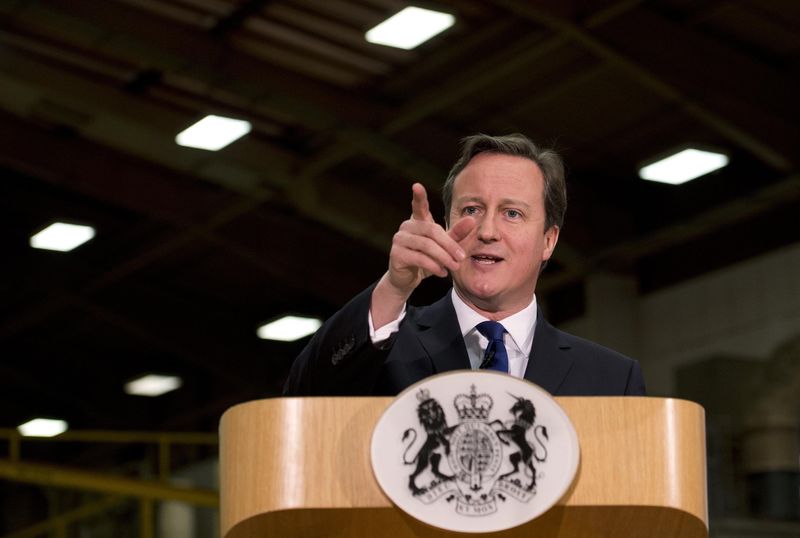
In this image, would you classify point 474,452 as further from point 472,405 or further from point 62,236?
point 62,236

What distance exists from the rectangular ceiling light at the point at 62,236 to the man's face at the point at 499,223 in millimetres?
15723

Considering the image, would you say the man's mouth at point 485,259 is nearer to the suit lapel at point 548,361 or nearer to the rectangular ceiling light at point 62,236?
the suit lapel at point 548,361

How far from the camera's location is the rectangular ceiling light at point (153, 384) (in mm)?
23656

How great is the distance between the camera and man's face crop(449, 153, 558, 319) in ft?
10.6

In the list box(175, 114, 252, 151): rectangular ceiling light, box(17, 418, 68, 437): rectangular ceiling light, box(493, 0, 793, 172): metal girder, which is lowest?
box(17, 418, 68, 437): rectangular ceiling light

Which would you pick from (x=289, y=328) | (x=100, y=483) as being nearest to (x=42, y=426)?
(x=289, y=328)

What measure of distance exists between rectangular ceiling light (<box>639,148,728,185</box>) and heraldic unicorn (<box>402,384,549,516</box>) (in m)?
13.3

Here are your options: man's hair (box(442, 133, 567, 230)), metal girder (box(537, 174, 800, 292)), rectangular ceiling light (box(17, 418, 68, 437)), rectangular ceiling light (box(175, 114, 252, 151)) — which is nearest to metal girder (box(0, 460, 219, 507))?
rectangular ceiling light (box(175, 114, 252, 151))

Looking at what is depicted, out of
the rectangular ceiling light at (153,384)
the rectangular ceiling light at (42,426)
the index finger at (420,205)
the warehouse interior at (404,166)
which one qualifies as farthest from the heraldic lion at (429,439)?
the rectangular ceiling light at (42,426)

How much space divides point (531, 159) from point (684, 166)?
41.9ft

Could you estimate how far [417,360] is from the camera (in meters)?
3.15

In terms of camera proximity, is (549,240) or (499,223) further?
(549,240)

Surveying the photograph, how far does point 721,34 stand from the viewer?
1402 cm

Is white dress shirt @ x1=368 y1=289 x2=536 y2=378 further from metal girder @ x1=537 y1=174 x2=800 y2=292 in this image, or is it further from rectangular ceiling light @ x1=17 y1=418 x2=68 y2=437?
rectangular ceiling light @ x1=17 y1=418 x2=68 y2=437
